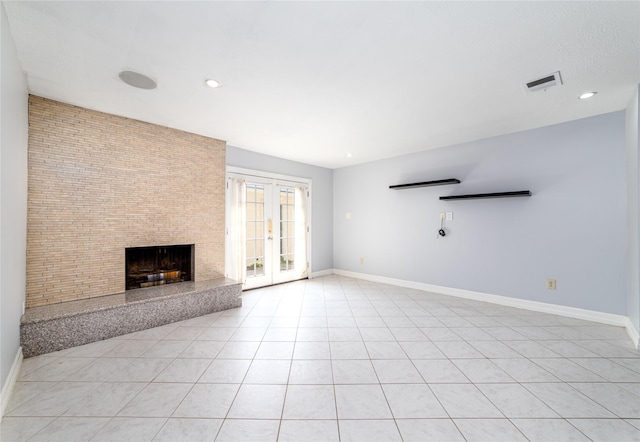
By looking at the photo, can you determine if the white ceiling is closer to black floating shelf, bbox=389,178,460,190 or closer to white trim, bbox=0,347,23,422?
black floating shelf, bbox=389,178,460,190

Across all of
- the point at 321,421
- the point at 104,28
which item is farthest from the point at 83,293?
the point at 321,421

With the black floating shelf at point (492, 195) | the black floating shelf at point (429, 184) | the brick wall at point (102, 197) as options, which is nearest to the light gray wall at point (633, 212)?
the black floating shelf at point (492, 195)

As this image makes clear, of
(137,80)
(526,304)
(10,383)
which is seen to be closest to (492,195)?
(526,304)

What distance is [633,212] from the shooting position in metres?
2.89

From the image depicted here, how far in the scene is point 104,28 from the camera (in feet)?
6.12

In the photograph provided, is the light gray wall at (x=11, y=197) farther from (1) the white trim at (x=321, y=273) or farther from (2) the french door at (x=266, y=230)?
(1) the white trim at (x=321, y=273)

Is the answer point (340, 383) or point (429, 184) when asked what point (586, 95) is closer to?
point (429, 184)

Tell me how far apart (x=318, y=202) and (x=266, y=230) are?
5.06ft

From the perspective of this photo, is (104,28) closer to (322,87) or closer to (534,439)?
(322,87)

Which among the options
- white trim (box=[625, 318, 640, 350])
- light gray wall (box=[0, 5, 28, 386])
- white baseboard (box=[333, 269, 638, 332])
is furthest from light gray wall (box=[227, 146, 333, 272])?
white trim (box=[625, 318, 640, 350])

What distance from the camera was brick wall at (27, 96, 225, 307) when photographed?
9.40 ft

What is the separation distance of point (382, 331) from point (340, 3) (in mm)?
3092

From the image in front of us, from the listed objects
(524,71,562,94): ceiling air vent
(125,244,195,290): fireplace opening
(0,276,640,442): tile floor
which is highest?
(524,71,562,94): ceiling air vent

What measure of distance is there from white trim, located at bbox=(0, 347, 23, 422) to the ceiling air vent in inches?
197
